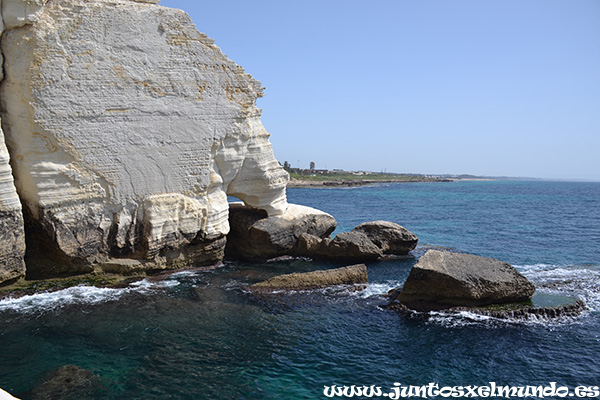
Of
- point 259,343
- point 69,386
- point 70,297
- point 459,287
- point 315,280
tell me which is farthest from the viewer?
point 315,280

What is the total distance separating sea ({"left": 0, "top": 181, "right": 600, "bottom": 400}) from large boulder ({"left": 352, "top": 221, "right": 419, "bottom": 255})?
14.5 ft

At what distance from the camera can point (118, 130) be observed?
51.9 feet

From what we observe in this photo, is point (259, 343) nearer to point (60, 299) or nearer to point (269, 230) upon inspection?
point (60, 299)

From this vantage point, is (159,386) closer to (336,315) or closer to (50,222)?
(336,315)

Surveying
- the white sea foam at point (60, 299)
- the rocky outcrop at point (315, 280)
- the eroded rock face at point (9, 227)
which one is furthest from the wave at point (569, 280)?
the eroded rock face at point (9, 227)

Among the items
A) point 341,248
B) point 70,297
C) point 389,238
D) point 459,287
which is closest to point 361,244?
point 341,248

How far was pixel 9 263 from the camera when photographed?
45.4 feet

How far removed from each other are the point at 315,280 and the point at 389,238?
671 cm

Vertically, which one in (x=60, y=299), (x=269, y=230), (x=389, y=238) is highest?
(x=269, y=230)

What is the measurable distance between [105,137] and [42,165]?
83.8 inches

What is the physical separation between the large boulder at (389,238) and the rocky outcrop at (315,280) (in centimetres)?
476

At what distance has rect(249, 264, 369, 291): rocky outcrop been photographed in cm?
1617

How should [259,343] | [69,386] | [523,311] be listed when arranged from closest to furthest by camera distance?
[69,386], [259,343], [523,311]

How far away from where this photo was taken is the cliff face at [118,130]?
47.0 feet
